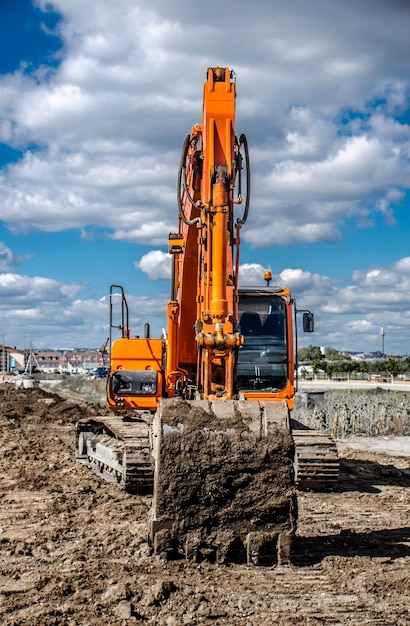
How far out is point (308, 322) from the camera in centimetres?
1094

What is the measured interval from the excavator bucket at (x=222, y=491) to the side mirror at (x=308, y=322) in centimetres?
476

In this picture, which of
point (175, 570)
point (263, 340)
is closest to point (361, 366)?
point (263, 340)

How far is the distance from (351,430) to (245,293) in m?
8.92

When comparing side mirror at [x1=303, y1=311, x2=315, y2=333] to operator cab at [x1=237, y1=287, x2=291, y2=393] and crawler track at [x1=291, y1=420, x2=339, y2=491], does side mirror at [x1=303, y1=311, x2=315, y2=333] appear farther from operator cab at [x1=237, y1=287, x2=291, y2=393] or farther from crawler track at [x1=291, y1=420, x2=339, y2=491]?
crawler track at [x1=291, y1=420, x2=339, y2=491]

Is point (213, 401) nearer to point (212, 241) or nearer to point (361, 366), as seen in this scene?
point (212, 241)

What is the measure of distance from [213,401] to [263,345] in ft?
15.3

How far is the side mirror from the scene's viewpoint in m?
10.9

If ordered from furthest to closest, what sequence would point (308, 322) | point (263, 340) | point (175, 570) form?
point (263, 340) → point (308, 322) → point (175, 570)

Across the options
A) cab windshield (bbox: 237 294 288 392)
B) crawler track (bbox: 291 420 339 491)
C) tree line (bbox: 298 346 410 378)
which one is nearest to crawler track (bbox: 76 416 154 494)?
cab windshield (bbox: 237 294 288 392)

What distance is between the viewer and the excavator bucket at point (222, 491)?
616cm

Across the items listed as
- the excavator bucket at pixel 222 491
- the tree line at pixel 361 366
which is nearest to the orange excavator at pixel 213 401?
the excavator bucket at pixel 222 491

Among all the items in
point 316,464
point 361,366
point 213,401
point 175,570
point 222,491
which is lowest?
point 175,570

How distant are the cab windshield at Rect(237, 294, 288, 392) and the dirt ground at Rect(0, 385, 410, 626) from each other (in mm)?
1922

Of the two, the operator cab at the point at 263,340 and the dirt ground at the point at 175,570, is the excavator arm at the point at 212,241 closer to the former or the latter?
the operator cab at the point at 263,340
